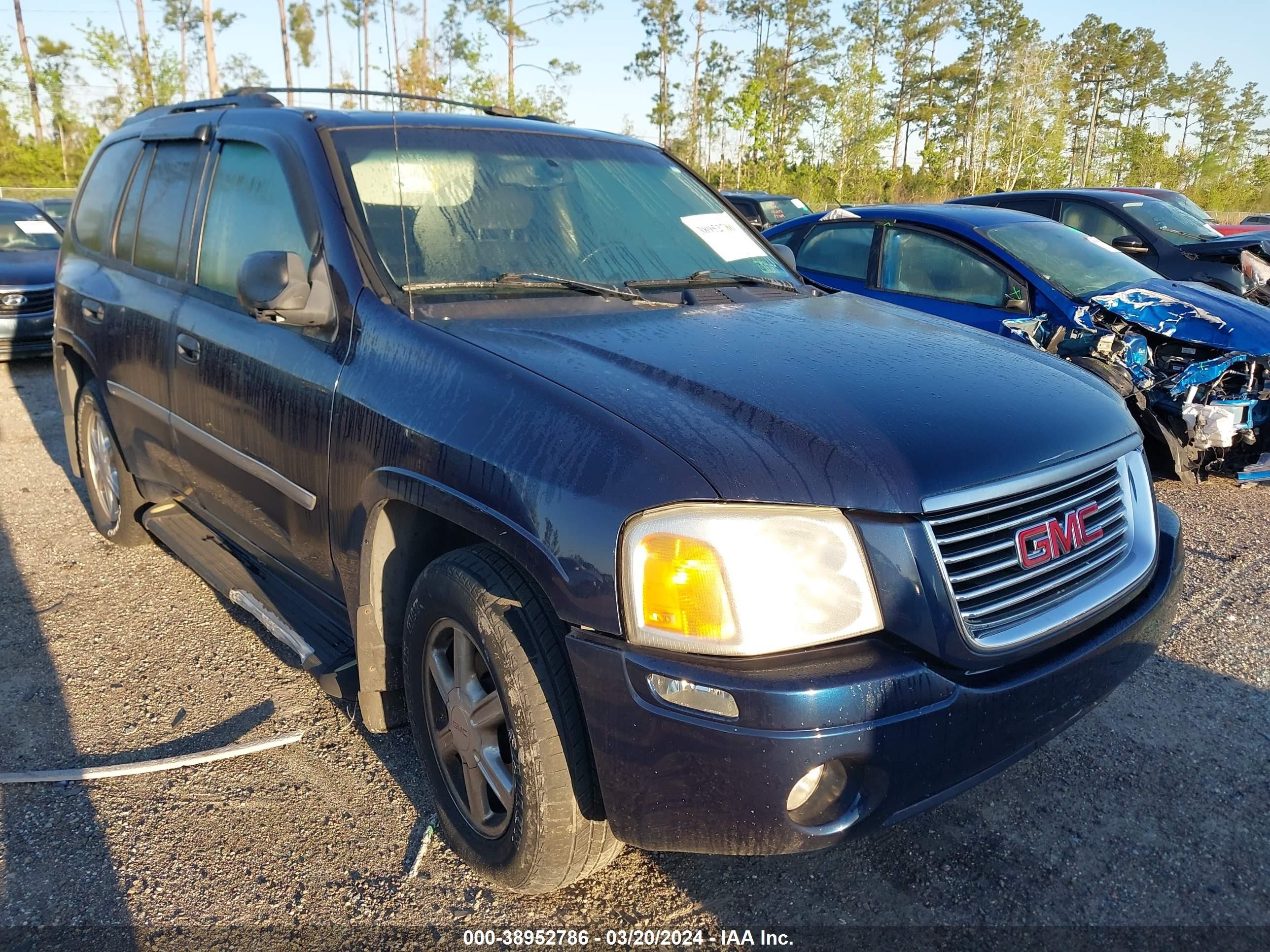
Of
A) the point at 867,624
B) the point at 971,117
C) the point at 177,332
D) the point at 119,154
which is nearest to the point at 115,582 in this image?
the point at 177,332

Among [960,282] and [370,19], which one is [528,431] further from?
[960,282]

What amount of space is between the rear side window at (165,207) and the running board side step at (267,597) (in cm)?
106

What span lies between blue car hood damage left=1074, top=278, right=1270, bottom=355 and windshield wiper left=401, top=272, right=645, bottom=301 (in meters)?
3.88

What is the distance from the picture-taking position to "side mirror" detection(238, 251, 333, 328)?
8.00 ft

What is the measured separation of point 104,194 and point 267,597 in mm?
2264

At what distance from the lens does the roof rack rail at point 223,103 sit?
3.29m

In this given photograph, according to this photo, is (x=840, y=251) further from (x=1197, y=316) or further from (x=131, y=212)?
(x=131, y=212)

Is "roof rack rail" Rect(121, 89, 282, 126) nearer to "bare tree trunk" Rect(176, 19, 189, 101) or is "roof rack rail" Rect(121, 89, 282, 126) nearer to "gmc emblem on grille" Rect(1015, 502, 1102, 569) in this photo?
"gmc emblem on grille" Rect(1015, 502, 1102, 569)

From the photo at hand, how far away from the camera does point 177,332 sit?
128 inches

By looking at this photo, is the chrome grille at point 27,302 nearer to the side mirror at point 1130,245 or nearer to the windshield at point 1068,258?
A: the windshield at point 1068,258

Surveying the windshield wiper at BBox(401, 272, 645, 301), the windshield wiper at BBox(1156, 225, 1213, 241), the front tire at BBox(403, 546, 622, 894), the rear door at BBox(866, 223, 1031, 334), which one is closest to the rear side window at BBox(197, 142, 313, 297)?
the windshield wiper at BBox(401, 272, 645, 301)

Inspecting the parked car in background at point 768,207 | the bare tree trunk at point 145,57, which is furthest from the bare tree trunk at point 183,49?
the parked car in background at point 768,207

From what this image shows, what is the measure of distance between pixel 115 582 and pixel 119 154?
75.3 inches

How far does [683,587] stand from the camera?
173 centimetres
